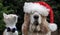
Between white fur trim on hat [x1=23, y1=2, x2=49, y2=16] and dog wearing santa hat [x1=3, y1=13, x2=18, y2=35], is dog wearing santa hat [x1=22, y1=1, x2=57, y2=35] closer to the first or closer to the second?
white fur trim on hat [x1=23, y1=2, x2=49, y2=16]

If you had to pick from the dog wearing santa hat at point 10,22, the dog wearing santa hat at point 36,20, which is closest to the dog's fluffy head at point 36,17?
the dog wearing santa hat at point 36,20

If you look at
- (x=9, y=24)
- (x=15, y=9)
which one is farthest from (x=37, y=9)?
(x=15, y=9)

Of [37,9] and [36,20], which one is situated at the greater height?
[37,9]

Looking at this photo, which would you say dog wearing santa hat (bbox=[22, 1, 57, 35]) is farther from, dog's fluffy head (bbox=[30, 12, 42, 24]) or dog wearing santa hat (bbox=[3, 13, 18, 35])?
dog wearing santa hat (bbox=[3, 13, 18, 35])

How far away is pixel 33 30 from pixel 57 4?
1577 millimetres

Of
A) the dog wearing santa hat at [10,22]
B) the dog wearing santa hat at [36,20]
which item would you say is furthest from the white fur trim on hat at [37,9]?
the dog wearing santa hat at [10,22]

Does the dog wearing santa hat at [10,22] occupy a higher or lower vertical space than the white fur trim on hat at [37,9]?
lower

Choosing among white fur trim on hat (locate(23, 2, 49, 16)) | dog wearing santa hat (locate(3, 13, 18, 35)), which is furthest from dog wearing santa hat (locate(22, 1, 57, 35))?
dog wearing santa hat (locate(3, 13, 18, 35))

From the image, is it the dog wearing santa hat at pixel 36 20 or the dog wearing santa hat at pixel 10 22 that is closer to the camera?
the dog wearing santa hat at pixel 36 20

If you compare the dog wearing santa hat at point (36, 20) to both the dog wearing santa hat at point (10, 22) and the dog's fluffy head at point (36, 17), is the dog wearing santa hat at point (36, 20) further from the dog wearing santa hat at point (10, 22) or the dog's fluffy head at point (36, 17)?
the dog wearing santa hat at point (10, 22)

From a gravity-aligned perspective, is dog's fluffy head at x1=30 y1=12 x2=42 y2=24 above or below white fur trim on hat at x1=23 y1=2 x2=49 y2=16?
below

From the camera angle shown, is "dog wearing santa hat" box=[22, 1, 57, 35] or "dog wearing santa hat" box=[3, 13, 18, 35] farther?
"dog wearing santa hat" box=[3, 13, 18, 35]

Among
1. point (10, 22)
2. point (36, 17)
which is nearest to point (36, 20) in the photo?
point (36, 17)

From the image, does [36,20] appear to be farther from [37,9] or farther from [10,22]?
[10,22]
